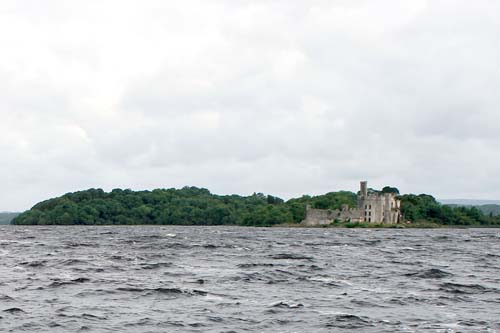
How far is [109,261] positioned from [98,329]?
2778 centimetres

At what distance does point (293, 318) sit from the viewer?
2972 centimetres

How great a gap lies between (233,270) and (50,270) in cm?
1035

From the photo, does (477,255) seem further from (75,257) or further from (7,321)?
(7,321)

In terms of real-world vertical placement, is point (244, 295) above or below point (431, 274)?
below

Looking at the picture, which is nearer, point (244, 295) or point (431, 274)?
point (244, 295)

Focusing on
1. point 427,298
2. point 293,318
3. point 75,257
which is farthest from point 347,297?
point 75,257

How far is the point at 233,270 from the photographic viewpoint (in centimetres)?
4816

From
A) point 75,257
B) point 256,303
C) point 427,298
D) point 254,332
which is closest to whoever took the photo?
point 254,332

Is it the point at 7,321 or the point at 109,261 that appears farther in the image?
the point at 109,261

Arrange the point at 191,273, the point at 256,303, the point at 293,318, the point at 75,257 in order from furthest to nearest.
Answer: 1. the point at 75,257
2. the point at 191,273
3. the point at 256,303
4. the point at 293,318

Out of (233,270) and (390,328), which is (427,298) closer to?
(390,328)

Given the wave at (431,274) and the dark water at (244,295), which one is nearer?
the dark water at (244,295)

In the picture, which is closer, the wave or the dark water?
the dark water

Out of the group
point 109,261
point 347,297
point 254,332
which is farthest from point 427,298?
point 109,261
